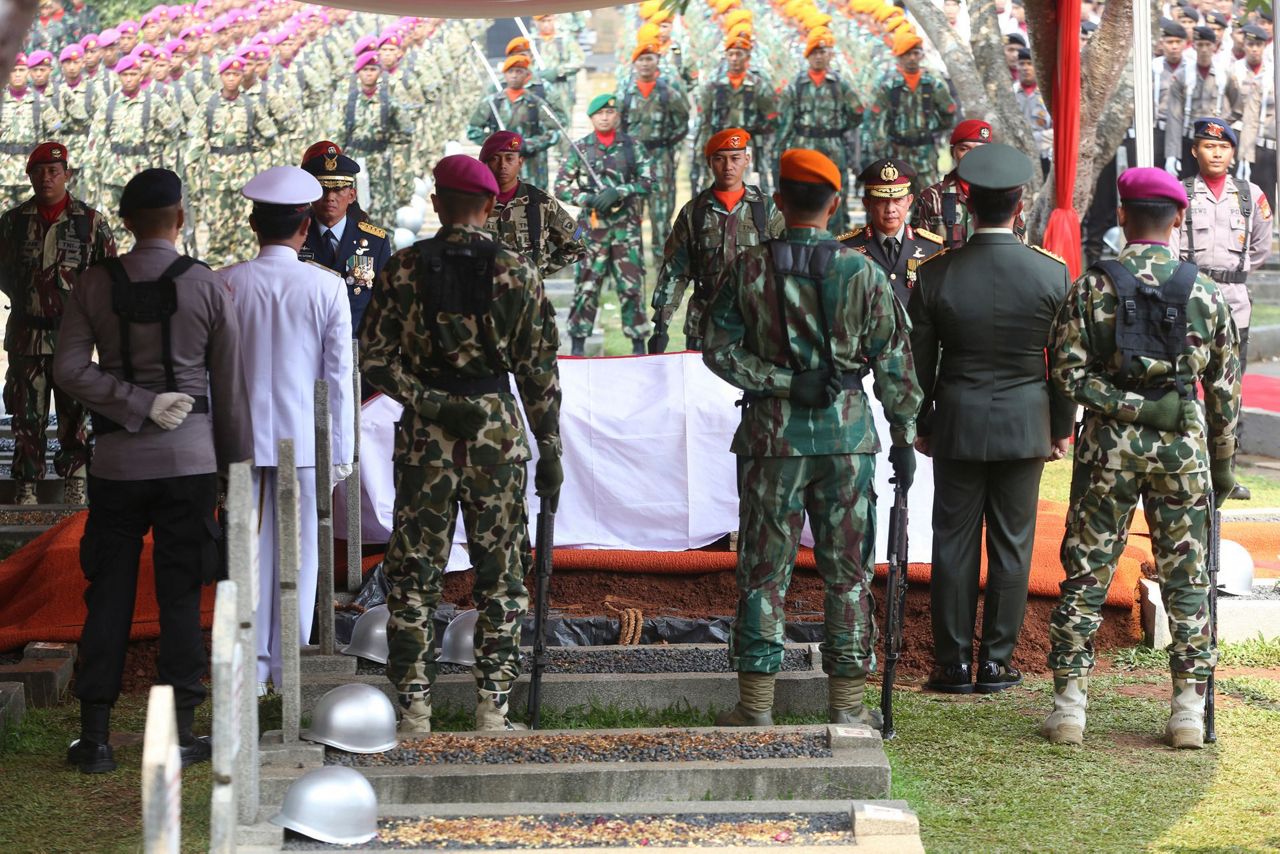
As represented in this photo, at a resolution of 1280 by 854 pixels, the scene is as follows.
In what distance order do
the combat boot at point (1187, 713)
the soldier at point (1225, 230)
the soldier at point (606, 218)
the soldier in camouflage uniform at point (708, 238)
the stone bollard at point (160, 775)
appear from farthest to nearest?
1. the soldier at point (606, 218)
2. the soldier at point (1225, 230)
3. the soldier in camouflage uniform at point (708, 238)
4. the combat boot at point (1187, 713)
5. the stone bollard at point (160, 775)

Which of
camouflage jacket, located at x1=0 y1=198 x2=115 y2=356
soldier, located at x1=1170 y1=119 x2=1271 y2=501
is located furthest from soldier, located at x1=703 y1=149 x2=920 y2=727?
soldier, located at x1=1170 y1=119 x2=1271 y2=501

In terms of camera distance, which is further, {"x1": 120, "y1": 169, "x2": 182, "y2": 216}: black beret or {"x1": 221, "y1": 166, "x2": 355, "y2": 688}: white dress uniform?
{"x1": 221, "y1": 166, "x2": 355, "y2": 688}: white dress uniform

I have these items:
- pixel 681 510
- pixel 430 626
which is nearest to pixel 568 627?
pixel 681 510

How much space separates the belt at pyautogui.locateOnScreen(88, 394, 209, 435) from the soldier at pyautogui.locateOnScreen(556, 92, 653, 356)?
32.2 ft

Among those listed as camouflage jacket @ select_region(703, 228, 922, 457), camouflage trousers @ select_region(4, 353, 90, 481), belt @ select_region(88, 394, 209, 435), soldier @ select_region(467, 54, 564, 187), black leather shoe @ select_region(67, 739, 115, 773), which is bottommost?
black leather shoe @ select_region(67, 739, 115, 773)

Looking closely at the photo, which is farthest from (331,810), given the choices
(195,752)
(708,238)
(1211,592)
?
A: (708,238)

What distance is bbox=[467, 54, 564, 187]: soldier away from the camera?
1642cm

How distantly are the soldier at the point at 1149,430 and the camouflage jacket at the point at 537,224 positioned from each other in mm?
3879

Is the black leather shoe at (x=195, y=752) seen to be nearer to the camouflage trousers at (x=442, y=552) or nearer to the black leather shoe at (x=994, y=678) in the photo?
the camouflage trousers at (x=442, y=552)

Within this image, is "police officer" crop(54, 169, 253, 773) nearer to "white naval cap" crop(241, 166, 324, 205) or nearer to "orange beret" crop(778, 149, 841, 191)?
"white naval cap" crop(241, 166, 324, 205)

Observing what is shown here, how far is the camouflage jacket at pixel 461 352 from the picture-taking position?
17.6ft

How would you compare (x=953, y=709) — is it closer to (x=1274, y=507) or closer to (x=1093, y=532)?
(x=1093, y=532)

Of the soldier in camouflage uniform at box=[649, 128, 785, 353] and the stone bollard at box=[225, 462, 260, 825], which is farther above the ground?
the soldier in camouflage uniform at box=[649, 128, 785, 353]

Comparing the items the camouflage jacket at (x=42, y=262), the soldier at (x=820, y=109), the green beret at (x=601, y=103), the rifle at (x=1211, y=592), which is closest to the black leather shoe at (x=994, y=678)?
the rifle at (x=1211, y=592)
